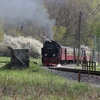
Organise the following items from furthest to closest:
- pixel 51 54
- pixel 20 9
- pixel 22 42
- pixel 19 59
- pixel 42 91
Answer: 1. pixel 22 42
2. pixel 51 54
3. pixel 20 9
4. pixel 19 59
5. pixel 42 91

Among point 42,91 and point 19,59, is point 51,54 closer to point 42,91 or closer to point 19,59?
point 19,59

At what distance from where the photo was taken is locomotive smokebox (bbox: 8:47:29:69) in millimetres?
19469

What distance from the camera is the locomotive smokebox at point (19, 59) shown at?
1947 cm

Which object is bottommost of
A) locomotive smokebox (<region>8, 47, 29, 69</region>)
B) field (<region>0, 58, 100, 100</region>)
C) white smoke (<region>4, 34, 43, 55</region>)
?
field (<region>0, 58, 100, 100</region>)

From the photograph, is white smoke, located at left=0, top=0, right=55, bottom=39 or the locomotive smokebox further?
white smoke, located at left=0, top=0, right=55, bottom=39

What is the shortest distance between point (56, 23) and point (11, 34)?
29.4 ft

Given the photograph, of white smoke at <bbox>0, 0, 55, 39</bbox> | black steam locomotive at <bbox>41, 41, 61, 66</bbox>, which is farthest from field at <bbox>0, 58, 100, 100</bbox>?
black steam locomotive at <bbox>41, 41, 61, 66</bbox>

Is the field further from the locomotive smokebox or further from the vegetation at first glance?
the locomotive smokebox

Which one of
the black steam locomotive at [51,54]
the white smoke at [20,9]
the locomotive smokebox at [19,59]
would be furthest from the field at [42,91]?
the black steam locomotive at [51,54]

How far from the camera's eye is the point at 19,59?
19594 millimetres

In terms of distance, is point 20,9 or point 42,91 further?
point 20,9

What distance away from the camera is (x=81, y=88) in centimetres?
1085

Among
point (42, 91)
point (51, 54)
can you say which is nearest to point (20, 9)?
point (51, 54)

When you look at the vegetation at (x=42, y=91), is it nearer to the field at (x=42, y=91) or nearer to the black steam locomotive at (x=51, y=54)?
the field at (x=42, y=91)
